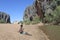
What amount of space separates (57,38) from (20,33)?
497cm

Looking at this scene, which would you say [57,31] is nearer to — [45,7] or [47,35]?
A: [47,35]

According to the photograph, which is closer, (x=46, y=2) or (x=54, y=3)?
(x=54, y=3)

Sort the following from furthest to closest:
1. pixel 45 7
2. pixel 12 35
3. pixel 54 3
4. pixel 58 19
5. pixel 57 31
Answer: pixel 45 7, pixel 54 3, pixel 58 19, pixel 57 31, pixel 12 35

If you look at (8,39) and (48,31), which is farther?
(48,31)

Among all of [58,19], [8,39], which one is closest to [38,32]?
[8,39]

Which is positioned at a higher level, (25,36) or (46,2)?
(46,2)

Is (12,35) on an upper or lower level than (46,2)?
lower

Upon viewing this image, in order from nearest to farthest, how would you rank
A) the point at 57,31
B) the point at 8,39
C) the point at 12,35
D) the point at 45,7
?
1. the point at 8,39
2. the point at 12,35
3. the point at 57,31
4. the point at 45,7

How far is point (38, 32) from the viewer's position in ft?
95.2

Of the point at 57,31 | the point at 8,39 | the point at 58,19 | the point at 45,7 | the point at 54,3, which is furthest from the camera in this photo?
the point at 45,7

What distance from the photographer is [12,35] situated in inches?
1016

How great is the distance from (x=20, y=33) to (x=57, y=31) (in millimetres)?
5536

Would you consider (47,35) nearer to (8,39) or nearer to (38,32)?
(38,32)

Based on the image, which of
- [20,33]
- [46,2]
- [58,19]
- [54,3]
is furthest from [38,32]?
[46,2]
